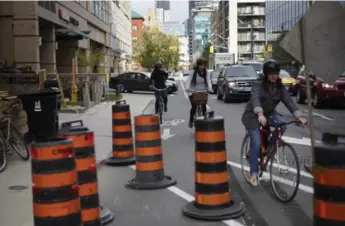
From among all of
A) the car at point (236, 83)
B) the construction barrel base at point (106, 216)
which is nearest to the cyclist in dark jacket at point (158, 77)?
the car at point (236, 83)

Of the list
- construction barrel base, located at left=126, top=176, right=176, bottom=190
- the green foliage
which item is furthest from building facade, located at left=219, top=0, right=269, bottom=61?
construction barrel base, located at left=126, top=176, right=176, bottom=190

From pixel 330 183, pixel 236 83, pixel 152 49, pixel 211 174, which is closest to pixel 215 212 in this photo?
pixel 211 174

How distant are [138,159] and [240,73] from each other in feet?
63.6

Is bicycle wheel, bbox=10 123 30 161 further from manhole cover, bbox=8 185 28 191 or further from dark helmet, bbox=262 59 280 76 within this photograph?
dark helmet, bbox=262 59 280 76

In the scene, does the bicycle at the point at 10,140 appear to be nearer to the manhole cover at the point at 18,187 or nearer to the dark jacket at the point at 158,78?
the manhole cover at the point at 18,187

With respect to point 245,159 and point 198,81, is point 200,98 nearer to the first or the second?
point 198,81

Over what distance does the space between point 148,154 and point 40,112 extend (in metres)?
3.45

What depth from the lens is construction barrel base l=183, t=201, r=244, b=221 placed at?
20.3 feet

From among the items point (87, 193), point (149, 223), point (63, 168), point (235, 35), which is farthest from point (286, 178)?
point (235, 35)

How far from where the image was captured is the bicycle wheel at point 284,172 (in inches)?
260

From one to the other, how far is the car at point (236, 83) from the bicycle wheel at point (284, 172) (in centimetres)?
1794

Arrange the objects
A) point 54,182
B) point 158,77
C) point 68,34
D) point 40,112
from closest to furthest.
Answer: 1. point 54,182
2. point 40,112
3. point 158,77
4. point 68,34

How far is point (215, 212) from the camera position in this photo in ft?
20.5

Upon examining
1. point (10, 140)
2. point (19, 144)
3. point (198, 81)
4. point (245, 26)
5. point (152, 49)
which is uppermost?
point (245, 26)
